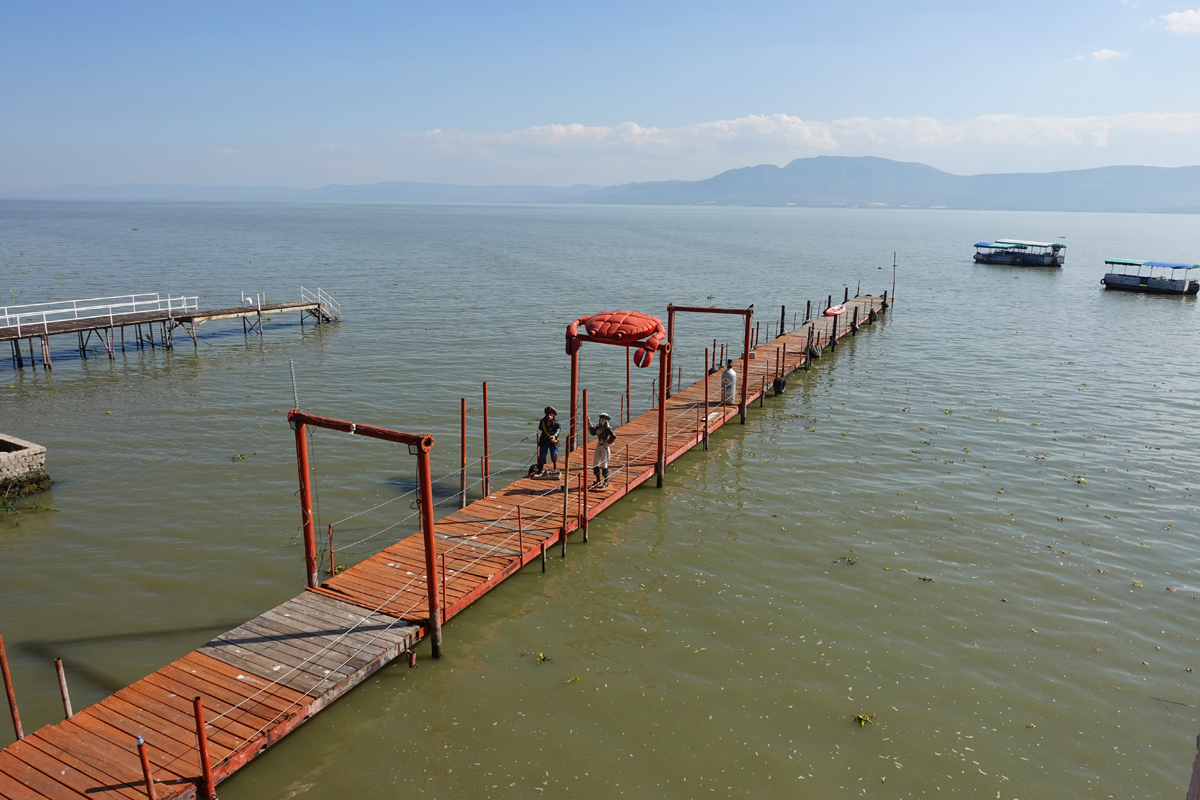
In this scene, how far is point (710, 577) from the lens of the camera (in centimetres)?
1814

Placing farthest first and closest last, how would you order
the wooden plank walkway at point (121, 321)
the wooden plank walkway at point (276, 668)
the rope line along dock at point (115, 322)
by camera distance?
the rope line along dock at point (115, 322) → the wooden plank walkway at point (121, 321) → the wooden plank walkway at point (276, 668)

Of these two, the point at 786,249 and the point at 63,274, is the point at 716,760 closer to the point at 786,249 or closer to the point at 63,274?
the point at 63,274

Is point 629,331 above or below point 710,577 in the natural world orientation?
above

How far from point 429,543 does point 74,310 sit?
3676cm

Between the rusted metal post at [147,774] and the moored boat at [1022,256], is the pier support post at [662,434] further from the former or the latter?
the moored boat at [1022,256]

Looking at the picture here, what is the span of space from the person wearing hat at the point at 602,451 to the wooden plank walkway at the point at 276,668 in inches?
38.7

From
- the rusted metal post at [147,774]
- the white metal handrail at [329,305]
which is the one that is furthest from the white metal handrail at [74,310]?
the rusted metal post at [147,774]

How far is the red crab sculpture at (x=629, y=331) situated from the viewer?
2247cm

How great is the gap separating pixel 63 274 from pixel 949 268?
362 feet

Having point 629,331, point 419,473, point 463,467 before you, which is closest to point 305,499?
point 419,473

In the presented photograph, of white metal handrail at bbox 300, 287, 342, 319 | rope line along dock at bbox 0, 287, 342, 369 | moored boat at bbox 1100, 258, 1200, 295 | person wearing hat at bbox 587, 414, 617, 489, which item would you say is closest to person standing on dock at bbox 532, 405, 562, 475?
person wearing hat at bbox 587, 414, 617, 489

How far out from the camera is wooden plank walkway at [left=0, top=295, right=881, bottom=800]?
10492mm

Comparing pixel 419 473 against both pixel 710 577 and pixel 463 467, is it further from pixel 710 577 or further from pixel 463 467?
pixel 710 577

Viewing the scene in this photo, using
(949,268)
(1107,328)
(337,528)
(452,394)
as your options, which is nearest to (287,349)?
(452,394)
